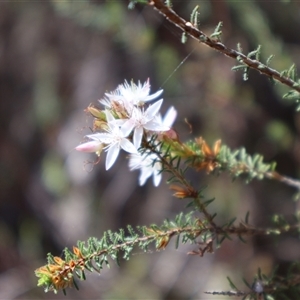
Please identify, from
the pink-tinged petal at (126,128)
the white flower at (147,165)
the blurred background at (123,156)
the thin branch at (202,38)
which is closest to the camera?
the thin branch at (202,38)

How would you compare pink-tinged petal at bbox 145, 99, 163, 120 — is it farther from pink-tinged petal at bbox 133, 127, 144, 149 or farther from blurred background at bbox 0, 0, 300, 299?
blurred background at bbox 0, 0, 300, 299

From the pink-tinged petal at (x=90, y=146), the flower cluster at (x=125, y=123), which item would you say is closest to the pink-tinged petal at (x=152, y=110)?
the flower cluster at (x=125, y=123)

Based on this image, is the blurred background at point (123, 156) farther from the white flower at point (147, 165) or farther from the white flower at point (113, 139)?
the white flower at point (113, 139)

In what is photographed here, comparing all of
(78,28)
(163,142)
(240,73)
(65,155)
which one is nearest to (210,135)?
(240,73)

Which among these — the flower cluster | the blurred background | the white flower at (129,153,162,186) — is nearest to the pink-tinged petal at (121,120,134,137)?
the flower cluster

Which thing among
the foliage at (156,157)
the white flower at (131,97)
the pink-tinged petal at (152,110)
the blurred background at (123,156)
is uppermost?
the blurred background at (123,156)

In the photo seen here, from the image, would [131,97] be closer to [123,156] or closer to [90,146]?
[90,146]

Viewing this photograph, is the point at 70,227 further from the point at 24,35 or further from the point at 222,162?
the point at 222,162
